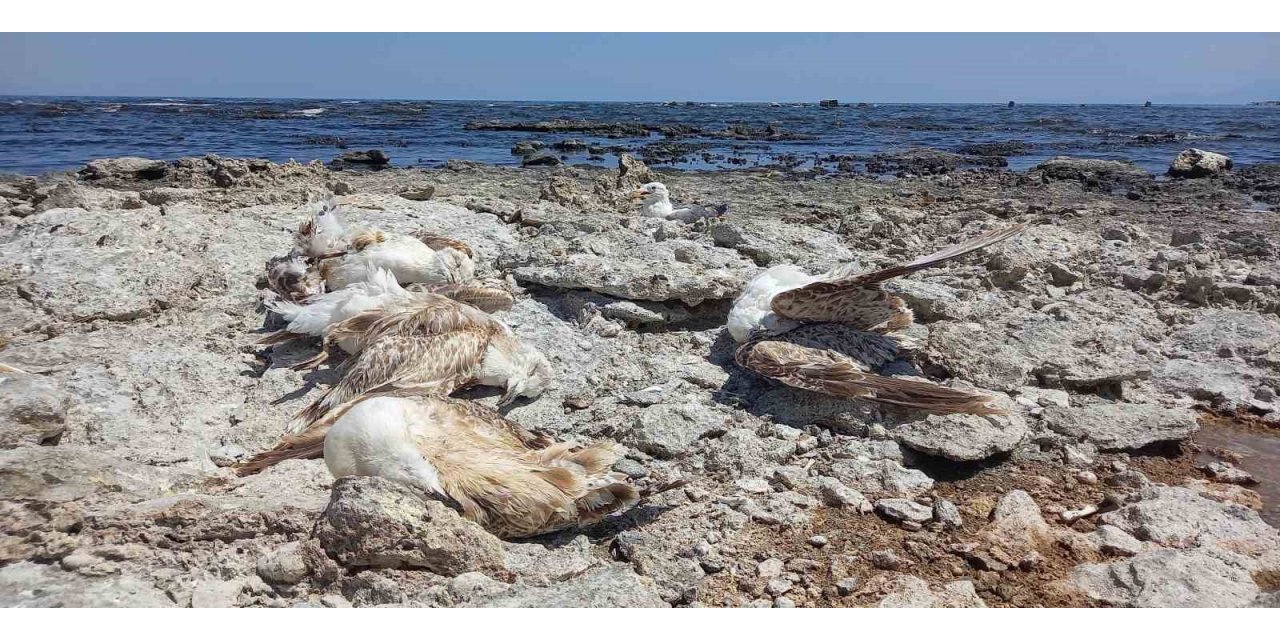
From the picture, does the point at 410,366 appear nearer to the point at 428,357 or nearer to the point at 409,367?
the point at 409,367

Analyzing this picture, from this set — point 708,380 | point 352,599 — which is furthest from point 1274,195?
point 352,599

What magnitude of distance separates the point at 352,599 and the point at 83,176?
12.7m

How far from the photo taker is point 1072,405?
4742 millimetres

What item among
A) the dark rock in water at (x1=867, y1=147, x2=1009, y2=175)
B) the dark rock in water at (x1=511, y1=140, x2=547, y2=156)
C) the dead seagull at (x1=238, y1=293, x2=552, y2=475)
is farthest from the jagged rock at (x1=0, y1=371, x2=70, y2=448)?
the dark rock in water at (x1=511, y1=140, x2=547, y2=156)

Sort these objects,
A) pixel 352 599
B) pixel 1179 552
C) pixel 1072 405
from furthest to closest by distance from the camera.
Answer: pixel 1072 405 < pixel 1179 552 < pixel 352 599

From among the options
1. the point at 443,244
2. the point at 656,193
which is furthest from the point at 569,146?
the point at 443,244

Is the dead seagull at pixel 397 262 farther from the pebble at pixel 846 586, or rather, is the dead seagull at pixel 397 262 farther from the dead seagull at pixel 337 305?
the pebble at pixel 846 586

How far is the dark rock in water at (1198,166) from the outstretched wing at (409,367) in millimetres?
17212

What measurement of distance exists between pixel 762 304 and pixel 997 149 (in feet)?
72.3

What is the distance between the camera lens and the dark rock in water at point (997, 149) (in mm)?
22719

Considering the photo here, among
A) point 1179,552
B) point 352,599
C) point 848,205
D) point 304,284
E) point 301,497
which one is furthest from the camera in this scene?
point 848,205

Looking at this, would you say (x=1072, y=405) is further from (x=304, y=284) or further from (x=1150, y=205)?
(x=1150, y=205)

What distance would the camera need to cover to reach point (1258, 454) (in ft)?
13.9

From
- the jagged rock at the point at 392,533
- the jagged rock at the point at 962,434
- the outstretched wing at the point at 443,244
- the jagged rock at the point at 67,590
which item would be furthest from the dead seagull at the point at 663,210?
the jagged rock at the point at 67,590
